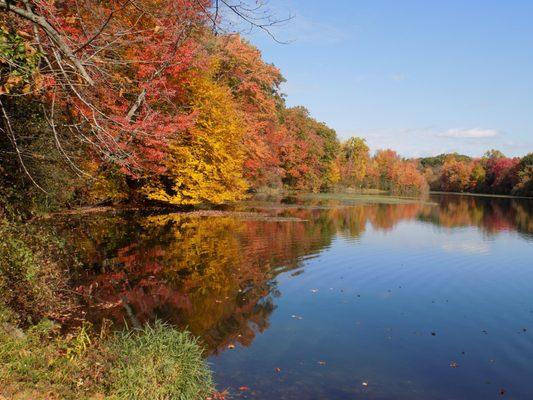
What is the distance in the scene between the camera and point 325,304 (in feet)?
36.8

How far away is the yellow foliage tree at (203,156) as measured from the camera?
24594mm

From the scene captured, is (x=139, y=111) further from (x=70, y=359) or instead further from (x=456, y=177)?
(x=456, y=177)

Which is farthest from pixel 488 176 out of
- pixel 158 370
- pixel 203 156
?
pixel 158 370

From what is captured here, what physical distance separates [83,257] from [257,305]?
6005 mm

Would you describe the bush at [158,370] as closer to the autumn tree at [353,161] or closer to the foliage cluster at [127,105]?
the foliage cluster at [127,105]

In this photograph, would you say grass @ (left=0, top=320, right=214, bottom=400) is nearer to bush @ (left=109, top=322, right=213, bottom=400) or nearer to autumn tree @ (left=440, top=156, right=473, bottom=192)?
bush @ (left=109, top=322, right=213, bottom=400)

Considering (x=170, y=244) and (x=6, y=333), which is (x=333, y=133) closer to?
(x=170, y=244)

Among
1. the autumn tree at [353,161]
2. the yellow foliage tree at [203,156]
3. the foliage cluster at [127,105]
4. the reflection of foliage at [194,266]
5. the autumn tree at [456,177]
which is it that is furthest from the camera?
the autumn tree at [456,177]

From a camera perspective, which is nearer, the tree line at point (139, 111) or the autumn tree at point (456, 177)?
the tree line at point (139, 111)

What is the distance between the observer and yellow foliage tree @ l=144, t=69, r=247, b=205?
2459cm

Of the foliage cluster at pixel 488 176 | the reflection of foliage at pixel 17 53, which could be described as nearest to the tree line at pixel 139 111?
the reflection of foliage at pixel 17 53

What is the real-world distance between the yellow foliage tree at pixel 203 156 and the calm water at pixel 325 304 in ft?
14.0

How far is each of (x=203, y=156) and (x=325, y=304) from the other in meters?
16.3

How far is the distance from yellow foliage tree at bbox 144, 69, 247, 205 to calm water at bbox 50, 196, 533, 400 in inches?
168
